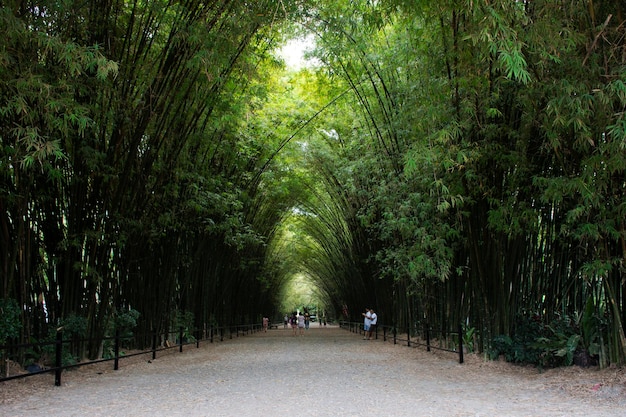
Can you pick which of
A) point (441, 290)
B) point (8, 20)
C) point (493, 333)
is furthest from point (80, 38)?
point (441, 290)

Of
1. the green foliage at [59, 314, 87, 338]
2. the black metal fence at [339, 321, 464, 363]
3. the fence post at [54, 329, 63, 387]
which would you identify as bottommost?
the black metal fence at [339, 321, 464, 363]

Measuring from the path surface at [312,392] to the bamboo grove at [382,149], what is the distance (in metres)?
0.74

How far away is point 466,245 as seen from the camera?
286 inches

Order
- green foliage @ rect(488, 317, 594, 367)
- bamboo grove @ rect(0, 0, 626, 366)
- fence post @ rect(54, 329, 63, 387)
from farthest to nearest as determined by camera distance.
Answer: green foliage @ rect(488, 317, 594, 367) → fence post @ rect(54, 329, 63, 387) → bamboo grove @ rect(0, 0, 626, 366)

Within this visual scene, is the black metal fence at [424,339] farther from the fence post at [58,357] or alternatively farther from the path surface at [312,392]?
the fence post at [58,357]

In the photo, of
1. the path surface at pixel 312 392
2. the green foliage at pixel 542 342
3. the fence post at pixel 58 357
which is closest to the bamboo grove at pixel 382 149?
the green foliage at pixel 542 342

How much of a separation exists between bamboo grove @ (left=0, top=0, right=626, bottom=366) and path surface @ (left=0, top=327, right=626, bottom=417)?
74 cm

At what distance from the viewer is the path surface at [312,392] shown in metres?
3.99

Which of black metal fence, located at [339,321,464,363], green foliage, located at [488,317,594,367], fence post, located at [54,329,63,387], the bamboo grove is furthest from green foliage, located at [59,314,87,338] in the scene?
green foliage, located at [488,317,594,367]

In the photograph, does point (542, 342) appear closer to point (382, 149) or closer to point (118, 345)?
point (382, 149)

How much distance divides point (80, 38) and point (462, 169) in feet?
14.5

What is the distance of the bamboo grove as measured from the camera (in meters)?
4.11

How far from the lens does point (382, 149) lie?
364 inches

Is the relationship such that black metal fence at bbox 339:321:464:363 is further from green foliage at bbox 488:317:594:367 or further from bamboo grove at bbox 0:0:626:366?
green foliage at bbox 488:317:594:367
